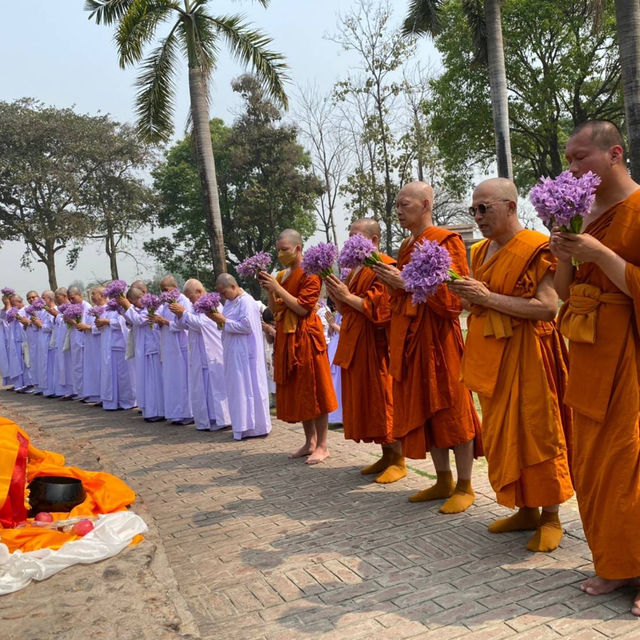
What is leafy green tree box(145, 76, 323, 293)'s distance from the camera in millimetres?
35531

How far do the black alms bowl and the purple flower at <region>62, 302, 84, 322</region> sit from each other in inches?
308

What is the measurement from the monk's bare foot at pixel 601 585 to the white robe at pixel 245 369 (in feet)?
17.3

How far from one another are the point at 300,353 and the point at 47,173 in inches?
1194

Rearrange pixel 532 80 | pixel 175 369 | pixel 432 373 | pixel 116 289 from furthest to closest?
pixel 532 80, pixel 116 289, pixel 175 369, pixel 432 373

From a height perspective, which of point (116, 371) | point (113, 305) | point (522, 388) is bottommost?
point (116, 371)

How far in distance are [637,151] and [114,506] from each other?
8805mm

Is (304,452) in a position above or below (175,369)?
below

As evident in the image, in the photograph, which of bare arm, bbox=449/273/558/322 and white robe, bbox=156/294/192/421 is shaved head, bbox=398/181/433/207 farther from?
white robe, bbox=156/294/192/421

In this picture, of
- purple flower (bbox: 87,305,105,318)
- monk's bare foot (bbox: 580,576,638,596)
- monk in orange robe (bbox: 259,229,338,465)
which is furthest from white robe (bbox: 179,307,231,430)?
monk's bare foot (bbox: 580,576,638,596)

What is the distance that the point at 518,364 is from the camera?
403 cm

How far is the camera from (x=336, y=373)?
29.7 ft

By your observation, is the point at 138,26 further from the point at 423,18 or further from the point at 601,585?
the point at 601,585

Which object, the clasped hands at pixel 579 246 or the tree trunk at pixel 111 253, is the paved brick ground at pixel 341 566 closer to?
the clasped hands at pixel 579 246

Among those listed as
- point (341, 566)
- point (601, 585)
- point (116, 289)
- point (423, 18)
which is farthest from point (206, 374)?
point (423, 18)
